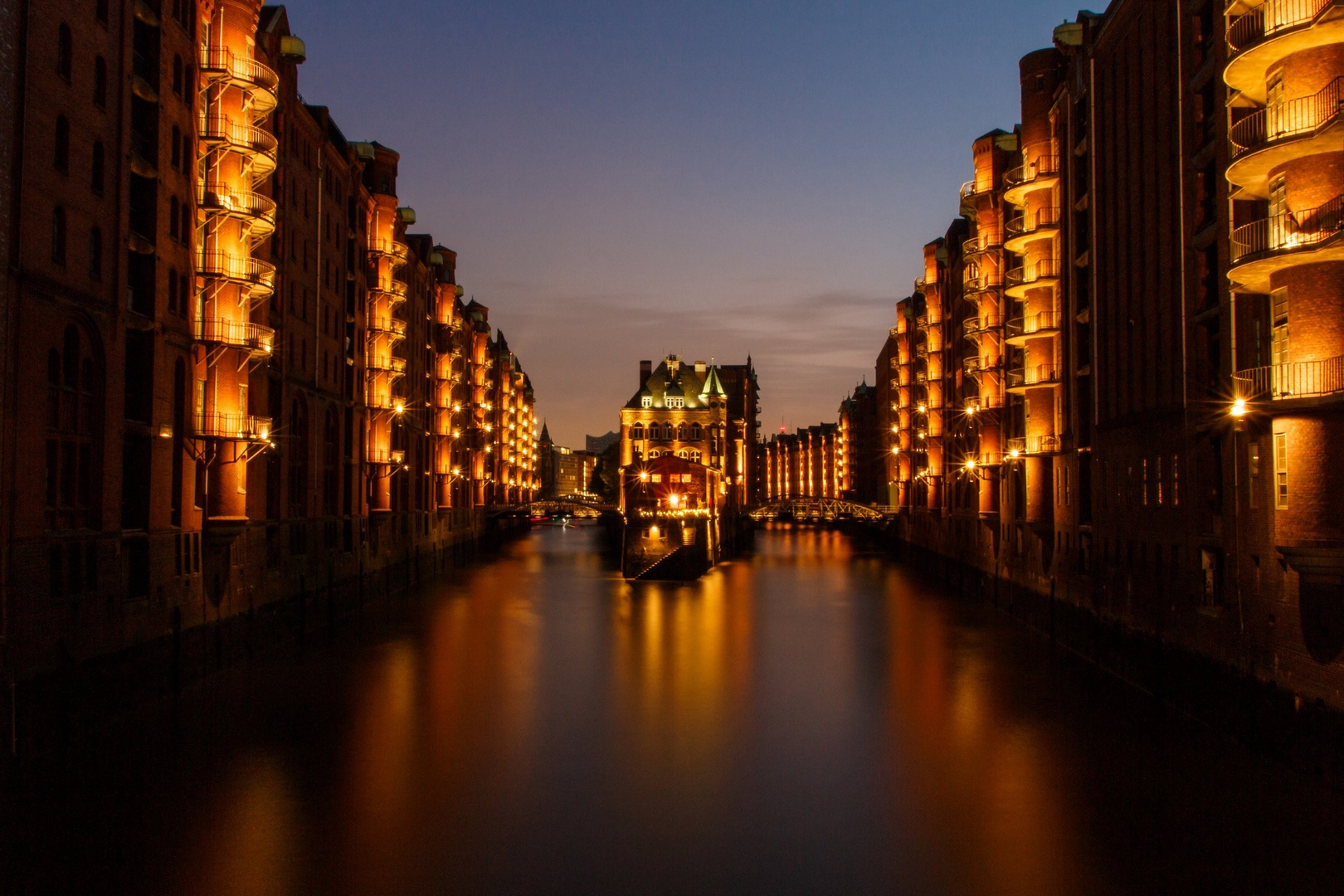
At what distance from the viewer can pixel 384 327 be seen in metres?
59.4

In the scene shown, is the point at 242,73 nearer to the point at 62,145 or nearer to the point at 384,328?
the point at 62,145

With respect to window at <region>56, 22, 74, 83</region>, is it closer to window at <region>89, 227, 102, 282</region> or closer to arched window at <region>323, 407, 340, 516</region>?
window at <region>89, 227, 102, 282</region>

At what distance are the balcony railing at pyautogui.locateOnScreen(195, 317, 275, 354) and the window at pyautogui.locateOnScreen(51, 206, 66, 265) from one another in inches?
308

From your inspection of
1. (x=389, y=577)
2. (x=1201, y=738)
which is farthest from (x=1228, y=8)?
(x=389, y=577)

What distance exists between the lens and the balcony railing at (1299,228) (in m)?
20.0

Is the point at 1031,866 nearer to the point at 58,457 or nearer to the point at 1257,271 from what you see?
the point at 1257,271

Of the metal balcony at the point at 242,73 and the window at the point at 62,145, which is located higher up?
Result: the metal balcony at the point at 242,73

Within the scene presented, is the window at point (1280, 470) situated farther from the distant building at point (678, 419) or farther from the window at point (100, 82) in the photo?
the distant building at point (678, 419)

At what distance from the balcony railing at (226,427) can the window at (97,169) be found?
7.91m

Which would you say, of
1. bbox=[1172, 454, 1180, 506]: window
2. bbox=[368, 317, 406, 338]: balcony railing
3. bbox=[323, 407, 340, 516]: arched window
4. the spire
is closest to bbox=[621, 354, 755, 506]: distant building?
the spire

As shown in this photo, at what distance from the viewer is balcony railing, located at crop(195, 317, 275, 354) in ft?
109

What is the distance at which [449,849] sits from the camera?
1659cm

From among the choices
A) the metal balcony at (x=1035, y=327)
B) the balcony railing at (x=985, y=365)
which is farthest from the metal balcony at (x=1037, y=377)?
the balcony railing at (x=985, y=365)

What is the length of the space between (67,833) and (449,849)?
5.92 m
